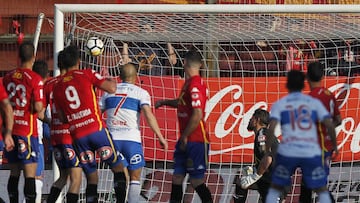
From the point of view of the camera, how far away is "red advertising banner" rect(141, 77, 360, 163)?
14906 millimetres

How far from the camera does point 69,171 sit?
11359mm

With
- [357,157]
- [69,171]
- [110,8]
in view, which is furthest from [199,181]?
[357,157]

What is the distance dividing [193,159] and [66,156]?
1.45 metres

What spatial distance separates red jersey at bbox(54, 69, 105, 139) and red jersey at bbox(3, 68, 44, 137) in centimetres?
40

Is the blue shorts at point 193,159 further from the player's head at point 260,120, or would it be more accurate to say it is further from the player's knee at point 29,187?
the player's head at point 260,120

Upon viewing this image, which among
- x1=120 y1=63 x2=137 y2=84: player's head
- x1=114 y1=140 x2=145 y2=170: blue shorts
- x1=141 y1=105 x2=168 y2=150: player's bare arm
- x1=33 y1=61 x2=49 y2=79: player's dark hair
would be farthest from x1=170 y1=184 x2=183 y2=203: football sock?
x1=33 y1=61 x2=49 y2=79: player's dark hair

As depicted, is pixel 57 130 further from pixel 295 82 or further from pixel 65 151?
pixel 295 82

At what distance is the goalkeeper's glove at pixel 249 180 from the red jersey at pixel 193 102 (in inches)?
94.5

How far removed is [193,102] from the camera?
435 inches

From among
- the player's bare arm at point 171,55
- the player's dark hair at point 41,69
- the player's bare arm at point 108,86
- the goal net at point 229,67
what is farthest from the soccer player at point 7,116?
the player's bare arm at point 171,55

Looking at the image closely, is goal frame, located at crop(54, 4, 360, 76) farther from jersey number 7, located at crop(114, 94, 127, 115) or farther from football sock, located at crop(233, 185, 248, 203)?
football sock, located at crop(233, 185, 248, 203)

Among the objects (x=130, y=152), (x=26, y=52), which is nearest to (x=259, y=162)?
(x=130, y=152)

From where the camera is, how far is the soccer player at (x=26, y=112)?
36.4 ft

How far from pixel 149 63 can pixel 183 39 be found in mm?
626
